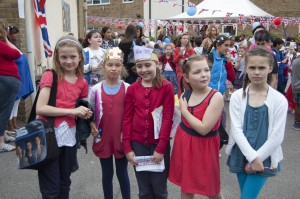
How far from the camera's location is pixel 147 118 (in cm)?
273

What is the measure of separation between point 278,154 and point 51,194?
5.82 feet

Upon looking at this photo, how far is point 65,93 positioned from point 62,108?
12cm

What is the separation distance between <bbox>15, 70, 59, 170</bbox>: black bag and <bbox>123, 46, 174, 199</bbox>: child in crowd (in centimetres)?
57

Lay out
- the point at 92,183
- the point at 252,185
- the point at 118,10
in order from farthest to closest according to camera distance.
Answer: the point at 118,10, the point at 92,183, the point at 252,185

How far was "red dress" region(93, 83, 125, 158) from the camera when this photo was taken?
287 cm

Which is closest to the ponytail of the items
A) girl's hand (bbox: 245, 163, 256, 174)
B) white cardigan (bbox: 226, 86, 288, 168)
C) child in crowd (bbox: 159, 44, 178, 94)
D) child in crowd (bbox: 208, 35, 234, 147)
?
white cardigan (bbox: 226, 86, 288, 168)

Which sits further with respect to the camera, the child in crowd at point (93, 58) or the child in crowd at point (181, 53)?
the child in crowd at point (181, 53)

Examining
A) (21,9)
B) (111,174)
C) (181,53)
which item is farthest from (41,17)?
(111,174)

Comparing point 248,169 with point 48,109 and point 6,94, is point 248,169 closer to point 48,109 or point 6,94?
point 48,109

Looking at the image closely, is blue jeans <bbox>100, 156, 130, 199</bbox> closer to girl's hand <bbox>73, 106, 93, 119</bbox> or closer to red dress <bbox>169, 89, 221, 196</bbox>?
girl's hand <bbox>73, 106, 93, 119</bbox>

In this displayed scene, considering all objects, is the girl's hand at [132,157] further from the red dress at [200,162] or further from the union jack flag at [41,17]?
the union jack flag at [41,17]

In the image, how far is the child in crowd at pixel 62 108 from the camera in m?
2.62

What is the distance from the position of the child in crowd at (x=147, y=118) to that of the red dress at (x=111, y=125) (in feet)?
0.30

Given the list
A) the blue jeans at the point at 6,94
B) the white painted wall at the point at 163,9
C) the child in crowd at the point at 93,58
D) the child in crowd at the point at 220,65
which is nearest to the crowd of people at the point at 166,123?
the child in crowd at the point at 220,65
